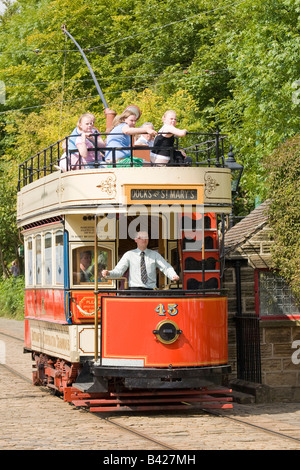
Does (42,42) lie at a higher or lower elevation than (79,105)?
higher

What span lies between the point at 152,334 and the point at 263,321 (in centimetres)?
310

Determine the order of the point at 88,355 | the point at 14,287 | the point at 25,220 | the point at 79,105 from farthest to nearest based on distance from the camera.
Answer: the point at 14,287, the point at 79,105, the point at 25,220, the point at 88,355

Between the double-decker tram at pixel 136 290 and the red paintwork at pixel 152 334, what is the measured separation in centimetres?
1

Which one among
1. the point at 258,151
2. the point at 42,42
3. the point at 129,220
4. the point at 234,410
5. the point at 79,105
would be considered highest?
the point at 42,42

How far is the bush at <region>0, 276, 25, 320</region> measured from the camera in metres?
38.2

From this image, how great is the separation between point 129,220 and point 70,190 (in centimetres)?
103

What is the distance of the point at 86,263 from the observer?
14703 mm

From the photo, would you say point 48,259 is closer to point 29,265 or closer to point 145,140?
point 29,265

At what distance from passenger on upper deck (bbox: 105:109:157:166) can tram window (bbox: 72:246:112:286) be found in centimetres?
128

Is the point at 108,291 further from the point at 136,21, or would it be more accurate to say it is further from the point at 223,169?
the point at 136,21

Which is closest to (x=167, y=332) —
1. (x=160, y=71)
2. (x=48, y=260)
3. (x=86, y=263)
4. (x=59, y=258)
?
(x=86, y=263)

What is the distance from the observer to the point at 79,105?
115 feet

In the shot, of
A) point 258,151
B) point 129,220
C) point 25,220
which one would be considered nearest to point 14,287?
point 258,151

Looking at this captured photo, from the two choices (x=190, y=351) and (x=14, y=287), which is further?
(x=14, y=287)
